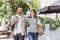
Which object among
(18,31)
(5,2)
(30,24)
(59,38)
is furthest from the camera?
(5,2)

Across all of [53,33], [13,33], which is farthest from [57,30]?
[13,33]

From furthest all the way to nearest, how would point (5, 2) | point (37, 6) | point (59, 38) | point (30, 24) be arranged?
point (37, 6) → point (5, 2) → point (59, 38) → point (30, 24)

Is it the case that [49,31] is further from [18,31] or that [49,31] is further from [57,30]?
[18,31]

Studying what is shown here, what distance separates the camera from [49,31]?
10195 millimetres

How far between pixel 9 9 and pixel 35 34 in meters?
13.1

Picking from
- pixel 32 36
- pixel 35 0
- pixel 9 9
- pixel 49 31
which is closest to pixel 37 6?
pixel 35 0

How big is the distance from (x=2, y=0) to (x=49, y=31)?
35.1ft

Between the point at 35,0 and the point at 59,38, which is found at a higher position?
the point at 35,0

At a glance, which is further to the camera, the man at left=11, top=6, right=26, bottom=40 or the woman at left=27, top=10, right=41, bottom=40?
the woman at left=27, top=10, right=41, bottom=40

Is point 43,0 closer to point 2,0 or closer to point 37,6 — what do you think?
point 37,6

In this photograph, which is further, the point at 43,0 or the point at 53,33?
the point at 43,0

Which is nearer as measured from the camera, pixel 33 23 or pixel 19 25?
pixel 19 25

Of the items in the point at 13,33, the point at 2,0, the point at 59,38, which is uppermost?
the point at 2,0

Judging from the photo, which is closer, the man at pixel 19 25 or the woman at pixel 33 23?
the man at pixel 19 25
